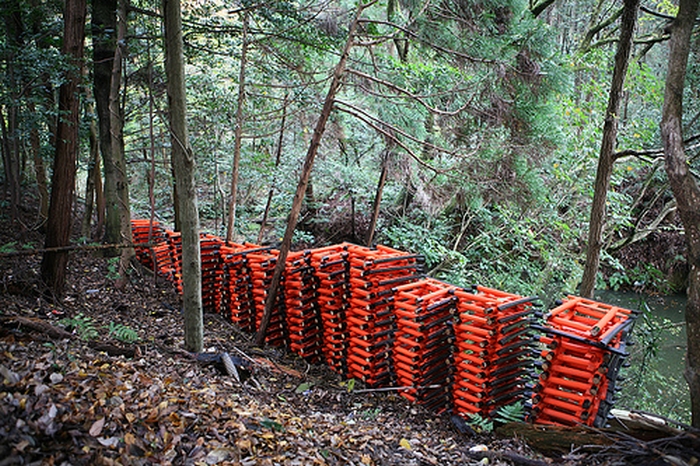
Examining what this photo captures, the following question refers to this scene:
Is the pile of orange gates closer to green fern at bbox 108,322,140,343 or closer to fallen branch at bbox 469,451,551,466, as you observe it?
fallen branch at bbox 469,451,551,466

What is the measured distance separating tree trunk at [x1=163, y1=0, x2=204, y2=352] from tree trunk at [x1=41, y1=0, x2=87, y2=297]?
2.12m

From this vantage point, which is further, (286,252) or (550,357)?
(286,252)

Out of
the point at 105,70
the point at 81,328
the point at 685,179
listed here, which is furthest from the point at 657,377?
the point at 105,70

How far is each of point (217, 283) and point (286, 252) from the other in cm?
255

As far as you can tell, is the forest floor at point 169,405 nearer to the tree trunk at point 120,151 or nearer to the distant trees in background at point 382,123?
the tree trunk at point 120,151

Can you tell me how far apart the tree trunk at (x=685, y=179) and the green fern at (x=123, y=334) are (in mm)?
6032

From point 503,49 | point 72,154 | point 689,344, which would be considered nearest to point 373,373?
point 689,344

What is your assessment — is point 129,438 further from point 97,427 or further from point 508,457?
point 508,457

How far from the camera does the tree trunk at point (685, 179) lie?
397 centimetres

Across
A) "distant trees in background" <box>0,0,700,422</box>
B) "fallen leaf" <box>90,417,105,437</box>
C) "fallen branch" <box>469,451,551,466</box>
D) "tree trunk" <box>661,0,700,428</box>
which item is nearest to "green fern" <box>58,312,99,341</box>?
"distant trees in background" <box>0,0,700,422</box>

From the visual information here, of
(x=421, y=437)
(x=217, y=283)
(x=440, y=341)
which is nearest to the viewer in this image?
(x=421, y=437)

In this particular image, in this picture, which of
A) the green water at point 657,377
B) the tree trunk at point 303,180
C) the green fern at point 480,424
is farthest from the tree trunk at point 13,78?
the green water at point 657,377

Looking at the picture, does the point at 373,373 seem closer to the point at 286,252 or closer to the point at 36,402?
the point at 286,252

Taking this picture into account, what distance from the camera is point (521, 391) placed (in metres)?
5.90
